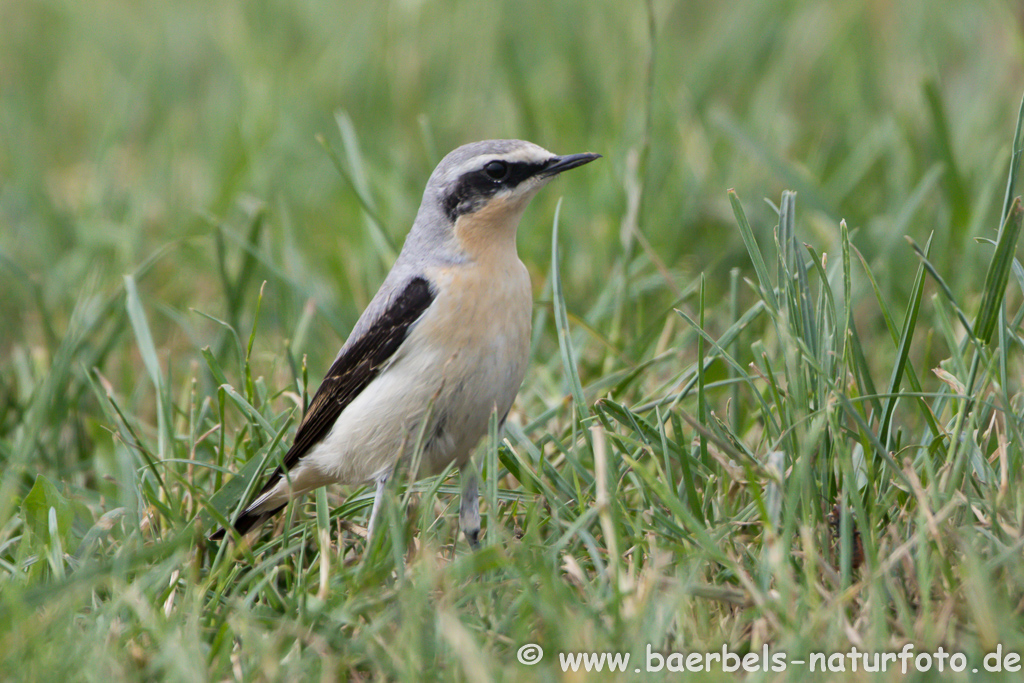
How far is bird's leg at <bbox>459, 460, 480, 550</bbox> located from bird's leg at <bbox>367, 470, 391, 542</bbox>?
0.97 ft

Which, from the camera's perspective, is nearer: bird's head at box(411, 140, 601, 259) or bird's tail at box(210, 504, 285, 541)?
bird's tail at box(210, 504, 285, 541)

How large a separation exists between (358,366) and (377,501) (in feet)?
2.03

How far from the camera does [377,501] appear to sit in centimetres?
366

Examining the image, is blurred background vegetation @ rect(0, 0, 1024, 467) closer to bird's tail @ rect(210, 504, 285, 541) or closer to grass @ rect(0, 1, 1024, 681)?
grass @ rect(0, 1, 1024, 681)

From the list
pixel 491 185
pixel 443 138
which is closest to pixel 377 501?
pixel 491 185

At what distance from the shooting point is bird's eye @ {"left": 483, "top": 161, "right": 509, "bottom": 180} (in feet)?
13.2

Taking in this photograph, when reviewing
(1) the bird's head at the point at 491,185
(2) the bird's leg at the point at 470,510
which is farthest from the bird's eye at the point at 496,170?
(2) the bird's leg at the point at 470,510

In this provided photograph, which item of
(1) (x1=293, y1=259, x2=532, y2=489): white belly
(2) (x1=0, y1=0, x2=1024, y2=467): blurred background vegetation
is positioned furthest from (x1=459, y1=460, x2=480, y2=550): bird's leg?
(2) (x1=0, y1=0, x2=1024, y2=467): blurred background vegetation

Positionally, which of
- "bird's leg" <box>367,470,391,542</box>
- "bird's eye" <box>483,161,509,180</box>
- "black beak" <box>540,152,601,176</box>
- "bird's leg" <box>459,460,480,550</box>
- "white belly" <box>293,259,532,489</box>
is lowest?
"bird's leg" <box>459,460,480,550</box>

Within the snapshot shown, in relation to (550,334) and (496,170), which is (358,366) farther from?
(550,334)

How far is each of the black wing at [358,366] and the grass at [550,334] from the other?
12 cm

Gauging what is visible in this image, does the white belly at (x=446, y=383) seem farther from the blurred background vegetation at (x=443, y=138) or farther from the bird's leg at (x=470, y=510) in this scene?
the blurred background vegetation at (x=443, y=138)

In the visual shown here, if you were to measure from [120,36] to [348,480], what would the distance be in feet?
26.7

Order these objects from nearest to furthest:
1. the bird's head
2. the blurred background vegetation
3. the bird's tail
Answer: the bird's tail → the bird's head → the blurred background vegetation
